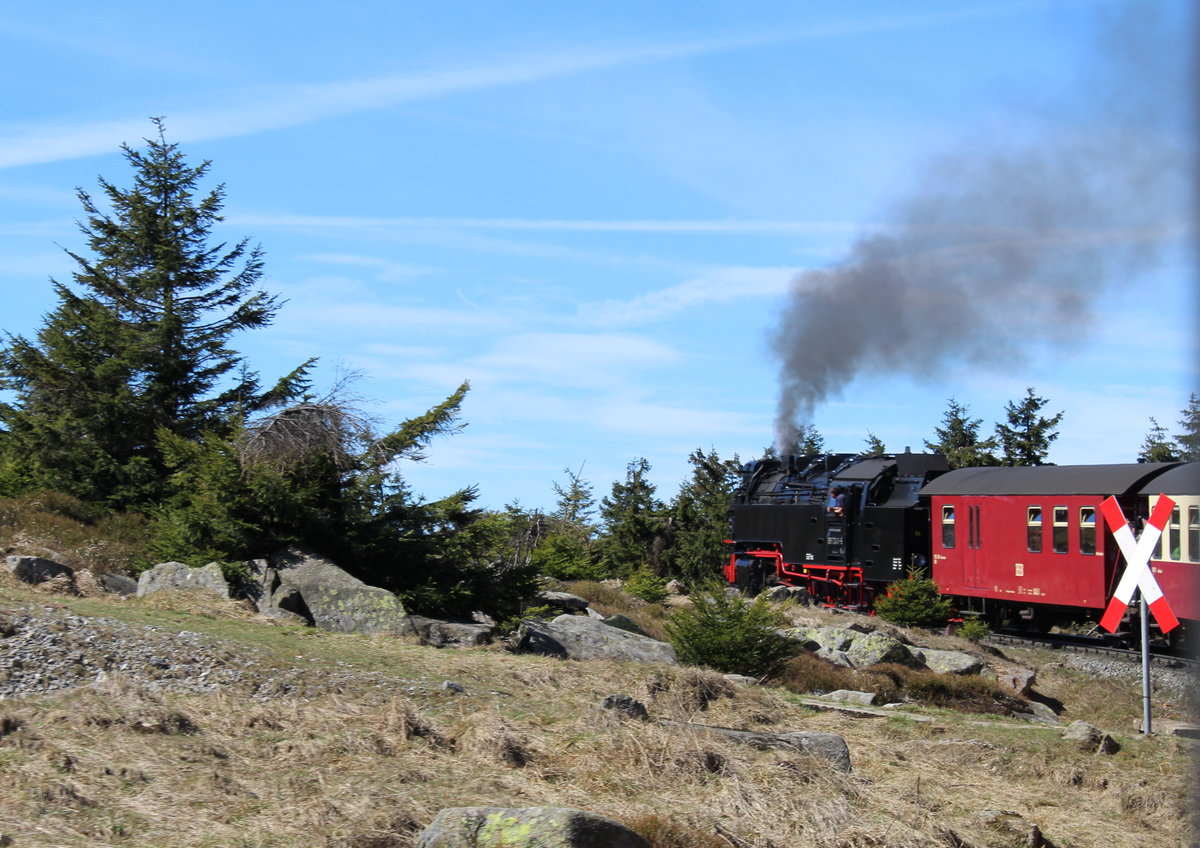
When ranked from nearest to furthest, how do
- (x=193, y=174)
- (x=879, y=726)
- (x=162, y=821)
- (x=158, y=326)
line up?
(x=162, y=821), (x=879, y=726), (x=158, y=326), (x=193, y=174)

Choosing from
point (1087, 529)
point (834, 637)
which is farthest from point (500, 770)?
point (1087, 529)

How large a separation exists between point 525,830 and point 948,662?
514 inches

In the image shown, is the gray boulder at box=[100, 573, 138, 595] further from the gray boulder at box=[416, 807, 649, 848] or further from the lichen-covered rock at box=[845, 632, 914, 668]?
the lichen-covered rock at box=[845, 632, 914, 668]

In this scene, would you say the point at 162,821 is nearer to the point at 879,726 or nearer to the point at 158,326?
the point at 879,726

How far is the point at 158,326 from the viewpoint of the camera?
875 inches

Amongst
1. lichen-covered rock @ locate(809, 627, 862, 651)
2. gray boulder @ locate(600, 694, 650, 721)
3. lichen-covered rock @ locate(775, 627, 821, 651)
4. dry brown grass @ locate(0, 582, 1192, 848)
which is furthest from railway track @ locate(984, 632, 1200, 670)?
gray boulder @ locate(600, 694, 650, 721)

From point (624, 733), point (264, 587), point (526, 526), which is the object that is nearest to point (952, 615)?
point (526, 526)

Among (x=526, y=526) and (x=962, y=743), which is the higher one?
(x=526, y=526)

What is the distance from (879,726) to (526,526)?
21389 millimetres

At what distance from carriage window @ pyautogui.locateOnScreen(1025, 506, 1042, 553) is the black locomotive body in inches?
165

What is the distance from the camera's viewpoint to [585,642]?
1414cm

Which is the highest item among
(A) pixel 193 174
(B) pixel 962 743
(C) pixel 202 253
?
(A) pixel 193 174

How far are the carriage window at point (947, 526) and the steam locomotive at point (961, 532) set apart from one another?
27mm

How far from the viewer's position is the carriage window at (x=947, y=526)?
82.9ft
